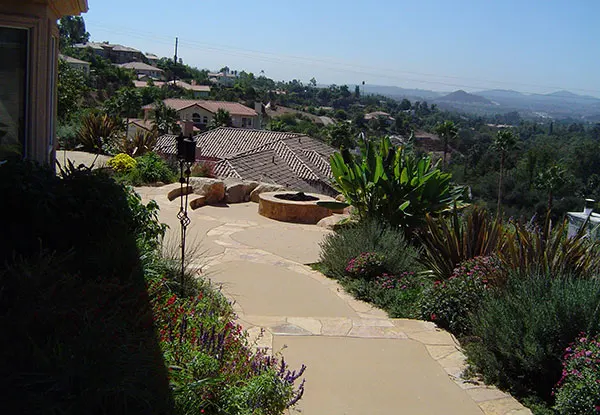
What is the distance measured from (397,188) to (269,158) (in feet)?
64.5

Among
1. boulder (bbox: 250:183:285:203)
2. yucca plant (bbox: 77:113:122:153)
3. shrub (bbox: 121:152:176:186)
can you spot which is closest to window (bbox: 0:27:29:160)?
shrub (bbox: 121:152:176:186)

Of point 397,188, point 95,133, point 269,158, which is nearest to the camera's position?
point 397,188

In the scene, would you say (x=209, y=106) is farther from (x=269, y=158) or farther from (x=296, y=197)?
(x=296, y=197)

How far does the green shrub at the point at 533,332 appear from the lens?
16.0 feet

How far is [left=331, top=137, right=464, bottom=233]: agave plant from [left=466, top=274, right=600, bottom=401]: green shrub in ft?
15.5

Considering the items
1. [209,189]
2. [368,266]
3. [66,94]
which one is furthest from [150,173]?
Result: [66,94]

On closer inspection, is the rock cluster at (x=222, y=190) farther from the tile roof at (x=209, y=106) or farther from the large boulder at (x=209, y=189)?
the tile roof at (x=209, y=106)

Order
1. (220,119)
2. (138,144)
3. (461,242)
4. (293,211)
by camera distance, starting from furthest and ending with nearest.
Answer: (220,119) → (138,144) → (293,211) → (461,242)

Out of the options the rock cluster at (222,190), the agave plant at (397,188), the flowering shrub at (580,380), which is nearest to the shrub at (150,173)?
the rock cluster at (222,190)

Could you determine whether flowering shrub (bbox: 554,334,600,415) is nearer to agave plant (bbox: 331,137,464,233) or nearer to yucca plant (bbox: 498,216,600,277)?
yucca plant (bbox: 498,216,600,277)

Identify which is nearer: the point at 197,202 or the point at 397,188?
the point at 397,188

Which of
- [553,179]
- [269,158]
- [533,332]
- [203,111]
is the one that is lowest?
[553,179]

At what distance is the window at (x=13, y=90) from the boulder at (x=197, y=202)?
7.02m

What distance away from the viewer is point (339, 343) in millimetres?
5934
